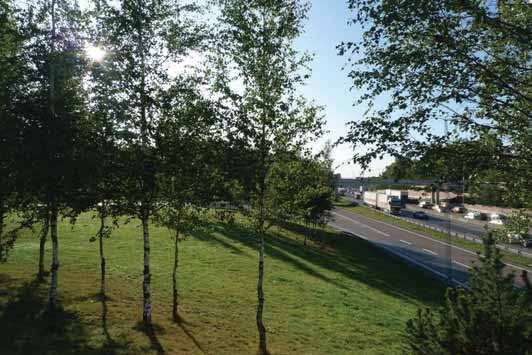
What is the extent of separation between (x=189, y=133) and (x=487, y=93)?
1000 centimetres

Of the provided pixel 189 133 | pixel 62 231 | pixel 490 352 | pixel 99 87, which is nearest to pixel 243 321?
pixel 189 133

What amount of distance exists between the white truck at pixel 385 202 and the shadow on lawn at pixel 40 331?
2893 inches

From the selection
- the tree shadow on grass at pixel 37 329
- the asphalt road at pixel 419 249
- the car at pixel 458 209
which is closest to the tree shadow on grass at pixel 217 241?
the asphalt road at pixel 419 249

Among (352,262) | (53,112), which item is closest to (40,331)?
(53,112)

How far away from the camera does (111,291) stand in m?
18.1

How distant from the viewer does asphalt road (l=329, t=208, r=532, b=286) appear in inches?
1453

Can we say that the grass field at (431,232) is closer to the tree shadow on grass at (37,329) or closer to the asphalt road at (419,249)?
the asphalt road at (419,249)

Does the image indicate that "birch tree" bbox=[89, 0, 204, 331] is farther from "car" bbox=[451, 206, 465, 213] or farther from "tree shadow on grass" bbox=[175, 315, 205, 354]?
"car" bbox=[451, 206, 465, 213]

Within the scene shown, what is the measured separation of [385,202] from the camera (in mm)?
82250

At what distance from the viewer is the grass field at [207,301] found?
13.1 meters

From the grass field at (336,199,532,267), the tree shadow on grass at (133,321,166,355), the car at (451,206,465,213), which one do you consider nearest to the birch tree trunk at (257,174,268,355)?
the tree shadow on grass at (133,321,166,355)

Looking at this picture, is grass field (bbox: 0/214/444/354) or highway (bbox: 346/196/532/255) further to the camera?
highway (bbox: 346/196/532/255)

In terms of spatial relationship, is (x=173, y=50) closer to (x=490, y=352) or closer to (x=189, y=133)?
(x=189, y=133)

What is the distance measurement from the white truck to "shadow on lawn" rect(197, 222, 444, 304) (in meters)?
34.0
